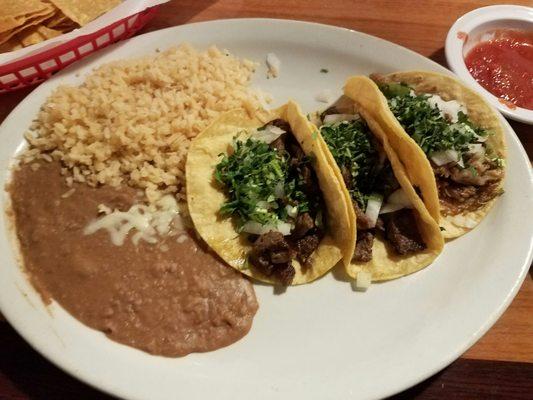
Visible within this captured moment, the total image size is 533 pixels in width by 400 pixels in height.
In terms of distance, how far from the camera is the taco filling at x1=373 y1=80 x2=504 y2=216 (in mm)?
2084

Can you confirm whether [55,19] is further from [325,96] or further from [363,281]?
[363,281]

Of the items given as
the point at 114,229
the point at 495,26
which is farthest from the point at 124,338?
the point at 495,26

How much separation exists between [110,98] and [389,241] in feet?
4.79

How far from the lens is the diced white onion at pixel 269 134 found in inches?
87.2

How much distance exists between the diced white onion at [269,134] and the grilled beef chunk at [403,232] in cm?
63

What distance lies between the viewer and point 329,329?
73.6 inches

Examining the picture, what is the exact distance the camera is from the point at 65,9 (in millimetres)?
2385

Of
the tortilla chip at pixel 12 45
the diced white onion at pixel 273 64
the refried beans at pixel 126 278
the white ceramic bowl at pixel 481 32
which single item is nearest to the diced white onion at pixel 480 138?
the white ceramic bowl at pixel 481 32

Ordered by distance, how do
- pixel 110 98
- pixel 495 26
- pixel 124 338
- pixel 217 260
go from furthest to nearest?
pixel 495 26 → pixel 110 98 → pixel 217 260 → pixel 124 338

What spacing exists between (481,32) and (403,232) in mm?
1382

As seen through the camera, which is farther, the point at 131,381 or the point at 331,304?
the point at 331,304

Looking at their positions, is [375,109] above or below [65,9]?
below

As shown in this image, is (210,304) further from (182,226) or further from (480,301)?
(480,301)

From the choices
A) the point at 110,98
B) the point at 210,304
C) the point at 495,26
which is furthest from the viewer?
the point at 495,26
